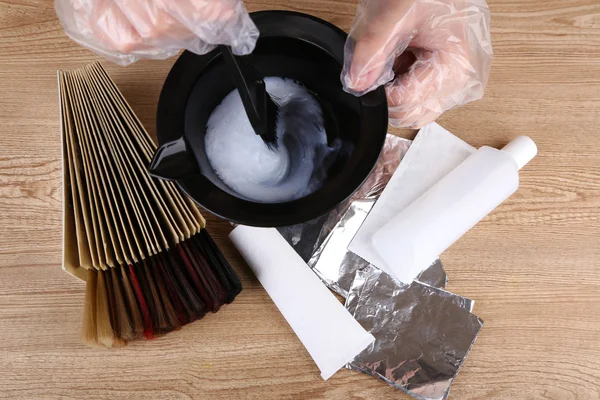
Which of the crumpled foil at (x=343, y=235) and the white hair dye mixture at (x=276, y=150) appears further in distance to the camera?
the crumpled foil at (x=343, y=235)

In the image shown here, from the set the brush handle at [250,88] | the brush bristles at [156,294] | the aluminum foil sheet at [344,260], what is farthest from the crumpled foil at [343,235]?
the brush handle at [250,88]

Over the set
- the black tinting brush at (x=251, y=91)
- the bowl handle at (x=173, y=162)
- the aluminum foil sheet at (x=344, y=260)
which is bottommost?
the aluminum foil sheet at (x=344, y=260)

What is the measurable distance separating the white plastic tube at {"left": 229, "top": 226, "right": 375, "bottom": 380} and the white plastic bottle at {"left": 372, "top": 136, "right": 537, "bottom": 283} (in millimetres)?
97

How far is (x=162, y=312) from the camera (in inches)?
22.7

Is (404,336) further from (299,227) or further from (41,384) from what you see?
(41,384)

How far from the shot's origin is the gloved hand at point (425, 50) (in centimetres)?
52

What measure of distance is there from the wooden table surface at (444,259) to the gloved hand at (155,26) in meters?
0.20

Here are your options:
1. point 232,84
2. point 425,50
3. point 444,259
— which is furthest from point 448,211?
point 232,84

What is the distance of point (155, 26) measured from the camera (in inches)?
17.1

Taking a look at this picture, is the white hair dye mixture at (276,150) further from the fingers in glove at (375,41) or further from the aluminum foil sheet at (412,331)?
the aluminum foil sheet at (412,331)

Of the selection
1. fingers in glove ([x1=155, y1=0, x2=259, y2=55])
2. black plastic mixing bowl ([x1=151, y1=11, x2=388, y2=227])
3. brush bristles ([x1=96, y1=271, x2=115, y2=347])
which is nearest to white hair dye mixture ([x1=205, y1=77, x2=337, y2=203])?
black plastic mixing bowl ([x1=151, y1=11, x2=388, y2=227])

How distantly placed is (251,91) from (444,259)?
1.21ft

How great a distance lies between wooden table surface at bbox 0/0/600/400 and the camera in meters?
0.62

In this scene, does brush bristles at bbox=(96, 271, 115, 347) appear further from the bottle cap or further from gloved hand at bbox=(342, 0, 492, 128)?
the bottle cap
